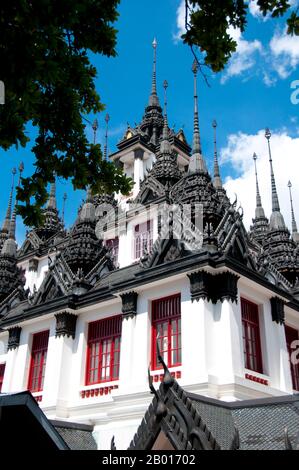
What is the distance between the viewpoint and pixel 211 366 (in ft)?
48.9

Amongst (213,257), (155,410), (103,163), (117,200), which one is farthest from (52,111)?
(117,200)

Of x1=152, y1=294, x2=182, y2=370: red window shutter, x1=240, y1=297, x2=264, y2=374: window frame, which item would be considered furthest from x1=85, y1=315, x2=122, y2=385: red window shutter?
x1=240, y1=297, x2=264, y2=374: window frame

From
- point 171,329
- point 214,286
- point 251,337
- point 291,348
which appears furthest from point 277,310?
point 171,329

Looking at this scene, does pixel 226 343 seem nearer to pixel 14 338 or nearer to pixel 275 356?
pixel 275 356

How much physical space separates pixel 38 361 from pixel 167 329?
20.5 feet

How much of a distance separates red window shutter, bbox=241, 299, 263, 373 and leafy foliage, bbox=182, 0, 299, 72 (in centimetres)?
1018

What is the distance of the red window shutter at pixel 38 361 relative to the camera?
1967 centimetres

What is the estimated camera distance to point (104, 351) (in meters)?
18.3

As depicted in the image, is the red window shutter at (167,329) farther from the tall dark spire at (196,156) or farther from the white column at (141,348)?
the tall dark spire at (196,156)

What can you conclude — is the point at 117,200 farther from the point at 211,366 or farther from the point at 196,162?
the point at 211,366

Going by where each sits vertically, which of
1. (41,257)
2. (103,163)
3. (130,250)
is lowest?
(103,163)

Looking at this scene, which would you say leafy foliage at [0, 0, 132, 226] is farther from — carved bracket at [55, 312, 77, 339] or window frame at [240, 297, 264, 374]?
carved bracket at [55, 312, 77, 339]

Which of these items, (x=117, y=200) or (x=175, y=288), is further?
(x=117, y=200)

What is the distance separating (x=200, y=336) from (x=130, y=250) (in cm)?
1113
